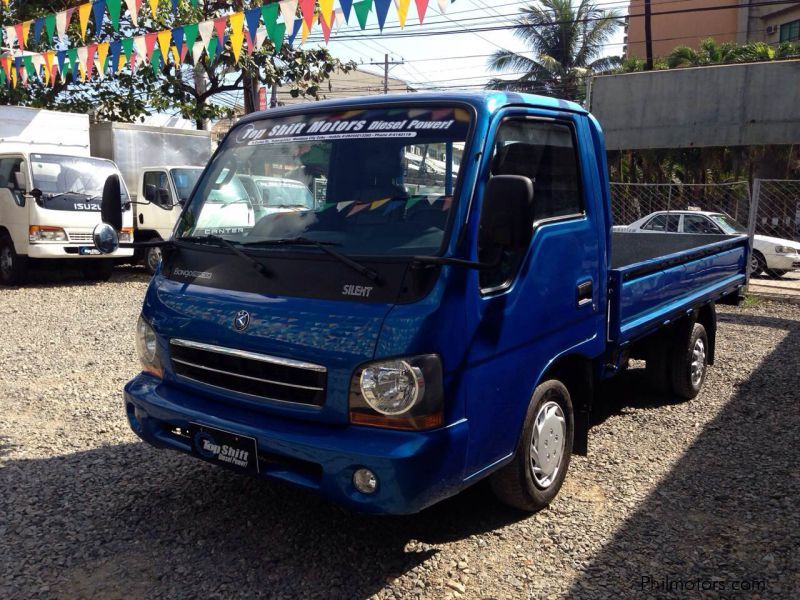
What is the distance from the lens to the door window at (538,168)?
10.5 feet

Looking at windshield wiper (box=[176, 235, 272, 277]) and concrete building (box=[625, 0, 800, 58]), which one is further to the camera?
concrete building (box=[625, 0, 800, 58])

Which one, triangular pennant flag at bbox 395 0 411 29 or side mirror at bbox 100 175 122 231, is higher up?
triangular pennant flag at bbox 395 0 411 29

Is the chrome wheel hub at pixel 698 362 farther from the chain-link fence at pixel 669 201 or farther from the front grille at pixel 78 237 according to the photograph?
the front grille at pixel 78 237

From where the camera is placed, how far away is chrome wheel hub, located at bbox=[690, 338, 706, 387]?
5730mm

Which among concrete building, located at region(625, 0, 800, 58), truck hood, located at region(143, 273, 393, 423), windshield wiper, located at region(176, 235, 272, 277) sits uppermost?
concrete building, located at region(625, 0, 800, 58)

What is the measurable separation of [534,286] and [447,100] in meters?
0.95

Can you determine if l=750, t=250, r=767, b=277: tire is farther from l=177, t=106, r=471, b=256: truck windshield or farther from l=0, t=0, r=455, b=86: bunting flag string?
l=177, t=106, r=471, b=256: truck windshield

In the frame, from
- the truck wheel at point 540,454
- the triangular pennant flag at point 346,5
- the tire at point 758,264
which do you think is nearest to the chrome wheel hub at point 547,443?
the truck wheel at point 540,454

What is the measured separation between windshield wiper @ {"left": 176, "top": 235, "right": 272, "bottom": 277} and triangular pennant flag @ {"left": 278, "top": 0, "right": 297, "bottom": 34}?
5.72m

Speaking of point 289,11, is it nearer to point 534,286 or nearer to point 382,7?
point 382,7

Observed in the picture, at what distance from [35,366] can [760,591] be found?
6.16m

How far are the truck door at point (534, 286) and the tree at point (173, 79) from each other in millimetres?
13175

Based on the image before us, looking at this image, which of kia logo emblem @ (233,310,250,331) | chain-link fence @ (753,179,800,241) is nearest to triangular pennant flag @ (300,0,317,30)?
kia logo emblem @ (233,310,250,331)

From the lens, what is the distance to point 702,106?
1398 cm
